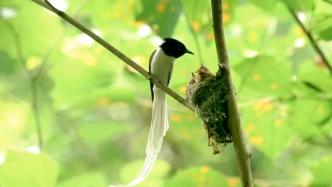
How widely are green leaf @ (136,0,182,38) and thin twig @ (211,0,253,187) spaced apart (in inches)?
14.5

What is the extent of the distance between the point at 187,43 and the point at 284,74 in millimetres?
576

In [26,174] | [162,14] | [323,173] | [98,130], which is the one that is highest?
[98,130]

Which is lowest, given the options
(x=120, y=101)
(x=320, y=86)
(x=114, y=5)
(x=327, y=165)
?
(x=327, y=165)

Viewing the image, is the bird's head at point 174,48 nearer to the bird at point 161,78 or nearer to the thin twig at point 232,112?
the bird at point 161,78

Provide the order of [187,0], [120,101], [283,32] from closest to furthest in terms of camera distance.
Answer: [187,0] → [120,101] → [283,32]

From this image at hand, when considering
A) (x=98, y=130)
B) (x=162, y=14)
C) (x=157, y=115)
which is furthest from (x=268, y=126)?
(x=98, y=130)

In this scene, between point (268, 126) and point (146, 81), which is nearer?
point (268, 126)

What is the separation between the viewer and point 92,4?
229cm

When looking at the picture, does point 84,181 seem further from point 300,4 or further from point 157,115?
point 300,4

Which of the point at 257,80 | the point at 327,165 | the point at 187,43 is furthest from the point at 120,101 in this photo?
the point at 327,165

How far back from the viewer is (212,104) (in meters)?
1.62

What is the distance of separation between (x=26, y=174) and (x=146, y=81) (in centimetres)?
97

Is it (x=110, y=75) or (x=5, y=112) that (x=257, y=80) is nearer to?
(x=110, y=75)

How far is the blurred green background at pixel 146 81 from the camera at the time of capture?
5.65ft
